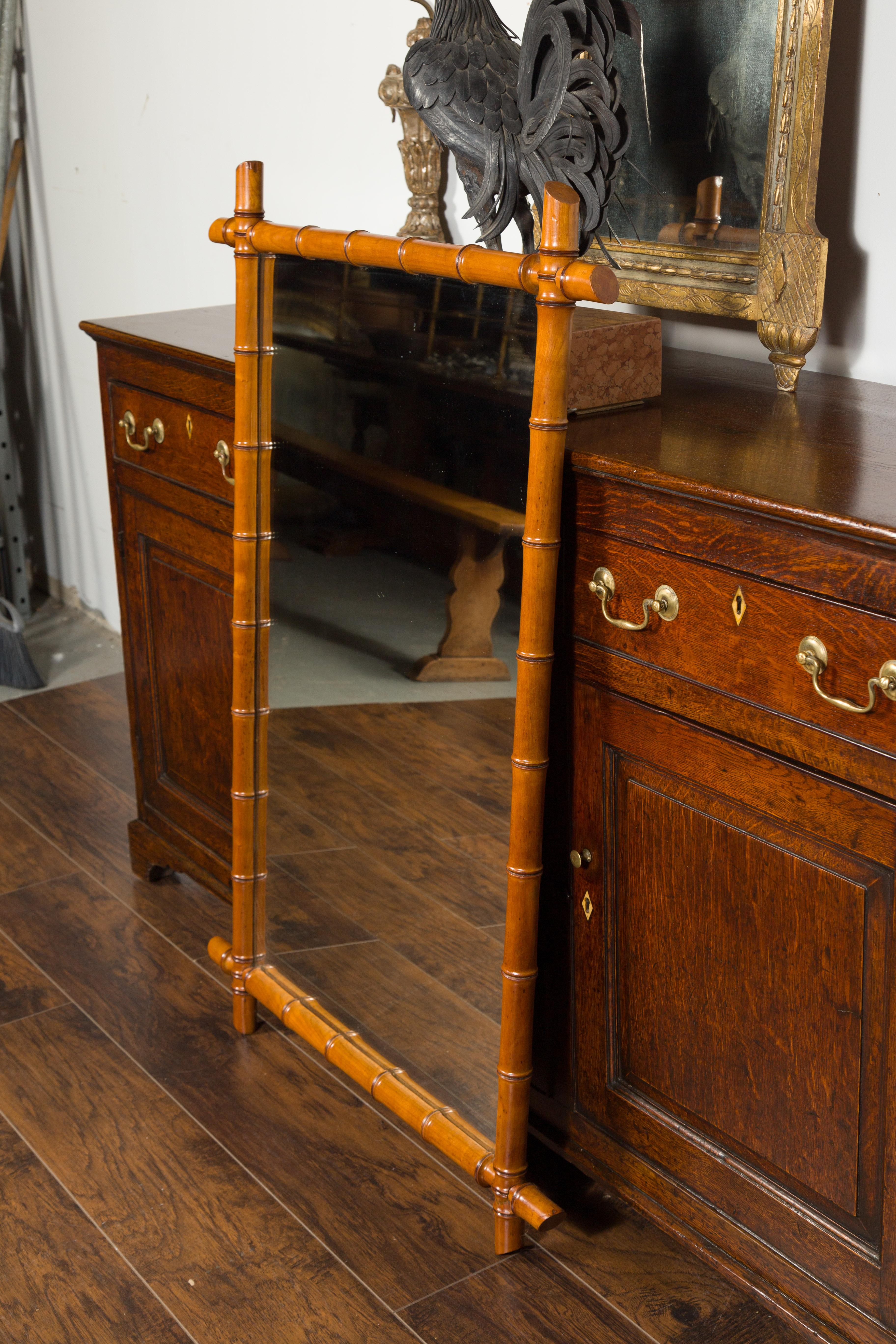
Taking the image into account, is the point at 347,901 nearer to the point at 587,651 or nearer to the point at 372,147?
the point at 587,651

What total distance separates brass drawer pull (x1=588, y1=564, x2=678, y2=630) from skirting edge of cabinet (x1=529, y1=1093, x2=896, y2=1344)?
2.17 ft

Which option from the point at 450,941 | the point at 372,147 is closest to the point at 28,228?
the point at 372,147

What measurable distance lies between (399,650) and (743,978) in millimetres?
640

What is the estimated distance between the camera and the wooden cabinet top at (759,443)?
1.18 m

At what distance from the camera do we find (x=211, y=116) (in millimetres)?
2828

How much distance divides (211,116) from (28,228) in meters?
1.05

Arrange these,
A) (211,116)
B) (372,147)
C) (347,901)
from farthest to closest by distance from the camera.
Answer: (211,116) < (372,147) < (347,901)

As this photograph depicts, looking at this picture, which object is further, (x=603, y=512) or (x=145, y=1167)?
(x=145, y=1167)

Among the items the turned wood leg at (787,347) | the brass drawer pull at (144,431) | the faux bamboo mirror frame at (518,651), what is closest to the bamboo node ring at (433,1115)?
the faux bamboo mirror frame at (518,651)

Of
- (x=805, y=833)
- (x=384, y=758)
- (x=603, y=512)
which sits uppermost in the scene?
(x=603, y=512)

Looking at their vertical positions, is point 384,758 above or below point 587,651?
below

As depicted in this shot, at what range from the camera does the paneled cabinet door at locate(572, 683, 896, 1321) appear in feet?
4.10

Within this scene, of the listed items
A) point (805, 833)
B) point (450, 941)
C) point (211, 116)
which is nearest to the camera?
point (805, 833)

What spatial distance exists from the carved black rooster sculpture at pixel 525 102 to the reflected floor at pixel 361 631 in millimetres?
472
